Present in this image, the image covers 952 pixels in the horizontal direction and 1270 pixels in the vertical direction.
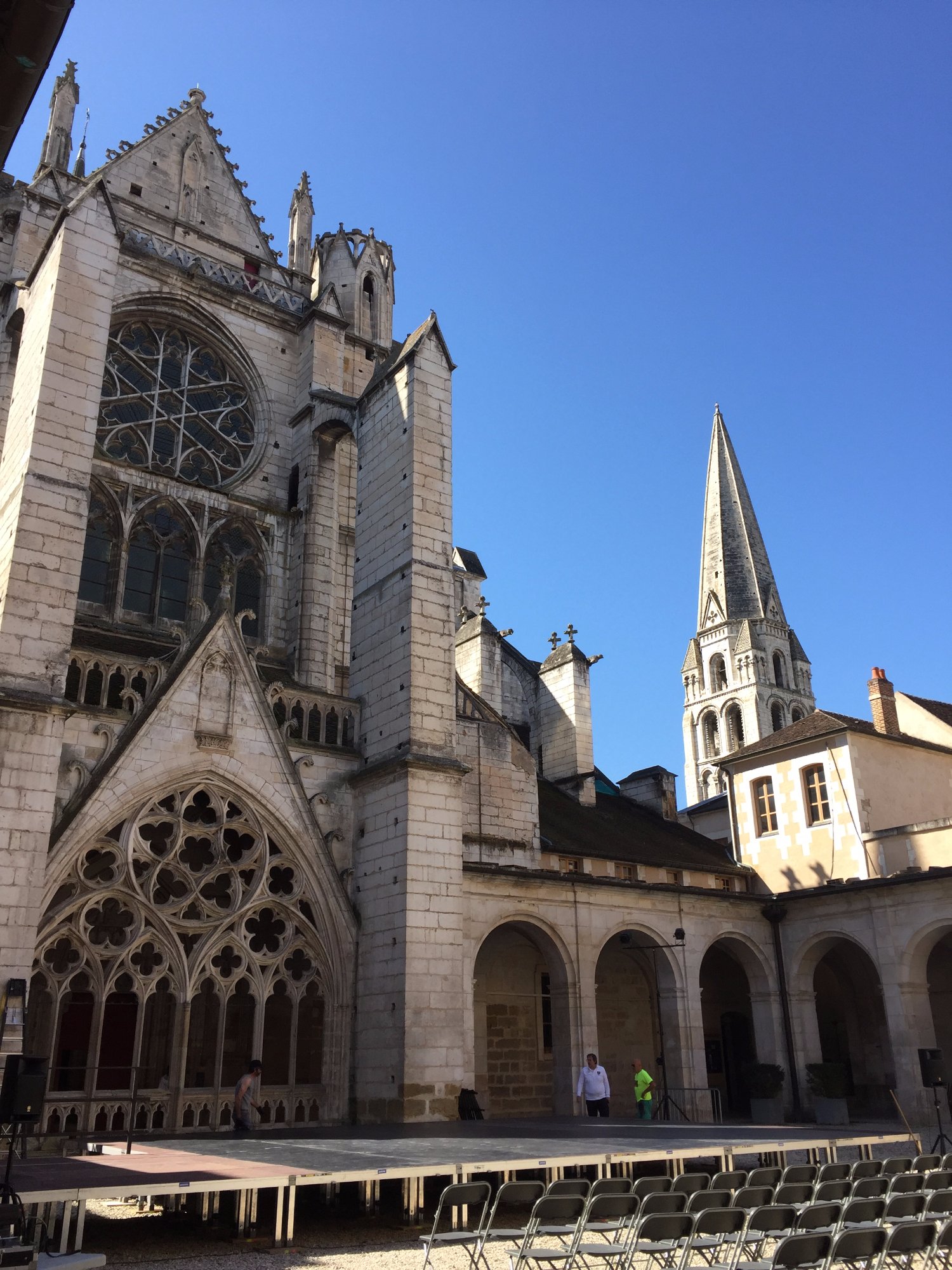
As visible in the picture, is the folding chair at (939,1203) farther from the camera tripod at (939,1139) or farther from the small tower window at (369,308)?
the small tower window at (369,308)

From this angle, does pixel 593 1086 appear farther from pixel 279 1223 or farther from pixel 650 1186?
pixel 279 1223

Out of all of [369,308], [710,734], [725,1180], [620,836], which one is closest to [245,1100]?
[725,1180]

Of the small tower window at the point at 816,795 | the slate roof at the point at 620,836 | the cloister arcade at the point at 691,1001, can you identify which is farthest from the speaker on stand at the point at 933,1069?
the slate roof at the point at 620,836

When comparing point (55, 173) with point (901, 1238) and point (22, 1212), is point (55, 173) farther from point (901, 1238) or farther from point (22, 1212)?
point (901, 1238)

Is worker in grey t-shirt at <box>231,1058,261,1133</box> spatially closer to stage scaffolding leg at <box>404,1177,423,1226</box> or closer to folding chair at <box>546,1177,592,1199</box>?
stage scaffolding leg at <box>404,1177,423,1226</box>

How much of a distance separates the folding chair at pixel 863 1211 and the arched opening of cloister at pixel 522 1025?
418 inches

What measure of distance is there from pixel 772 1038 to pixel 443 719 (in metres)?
9.45

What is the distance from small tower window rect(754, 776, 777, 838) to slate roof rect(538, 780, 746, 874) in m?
0.99

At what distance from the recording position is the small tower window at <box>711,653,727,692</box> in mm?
65562

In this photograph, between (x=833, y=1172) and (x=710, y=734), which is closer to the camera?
(x=833, y=1172)

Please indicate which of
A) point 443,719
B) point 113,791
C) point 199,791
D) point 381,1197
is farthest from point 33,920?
point 443,719

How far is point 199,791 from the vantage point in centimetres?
1352

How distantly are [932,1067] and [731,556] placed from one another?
172ft

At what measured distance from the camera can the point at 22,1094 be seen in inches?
292
